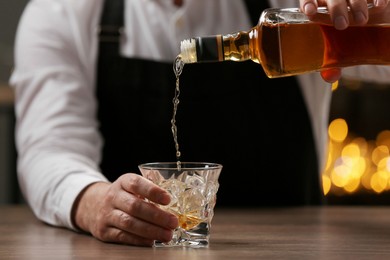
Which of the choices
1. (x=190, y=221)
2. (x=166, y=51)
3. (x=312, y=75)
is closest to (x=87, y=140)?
(x=166, y=51)

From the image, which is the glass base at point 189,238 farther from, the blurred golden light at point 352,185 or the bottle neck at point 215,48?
the blurred golden light at point 352,185

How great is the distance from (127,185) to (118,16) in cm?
81

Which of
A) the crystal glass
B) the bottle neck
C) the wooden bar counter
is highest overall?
the bottle neck

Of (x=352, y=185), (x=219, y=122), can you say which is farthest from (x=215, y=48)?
(x=352, y=185)

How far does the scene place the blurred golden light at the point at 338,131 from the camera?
3637 mm

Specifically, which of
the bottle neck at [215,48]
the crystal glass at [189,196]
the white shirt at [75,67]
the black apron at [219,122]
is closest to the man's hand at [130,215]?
the crystal glass at [189,196]

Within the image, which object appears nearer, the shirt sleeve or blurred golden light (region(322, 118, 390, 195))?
the shirt sleeve

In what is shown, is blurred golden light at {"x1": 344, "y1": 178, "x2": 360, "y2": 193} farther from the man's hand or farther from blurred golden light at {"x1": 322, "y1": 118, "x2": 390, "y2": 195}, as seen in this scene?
the man's hand

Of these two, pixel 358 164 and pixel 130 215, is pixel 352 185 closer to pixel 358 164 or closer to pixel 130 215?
pixel 358 164

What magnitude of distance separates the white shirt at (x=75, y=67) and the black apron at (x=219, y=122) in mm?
42

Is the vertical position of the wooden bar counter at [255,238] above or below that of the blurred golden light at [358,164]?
above

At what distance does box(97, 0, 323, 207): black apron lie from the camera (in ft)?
6.52

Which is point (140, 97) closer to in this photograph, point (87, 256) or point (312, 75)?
point (312, 75)

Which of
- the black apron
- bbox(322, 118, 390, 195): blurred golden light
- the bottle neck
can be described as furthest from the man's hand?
bbox(322, 118, 390, 195): blurred golden light
